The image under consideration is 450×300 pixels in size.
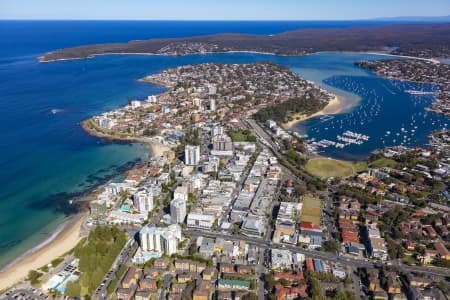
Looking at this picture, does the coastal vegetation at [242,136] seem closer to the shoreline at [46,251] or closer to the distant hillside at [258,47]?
the shoreline at [46,251]

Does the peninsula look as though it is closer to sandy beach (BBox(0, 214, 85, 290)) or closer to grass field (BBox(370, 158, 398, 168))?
grass field (BBox(370, 158, 398, 168))

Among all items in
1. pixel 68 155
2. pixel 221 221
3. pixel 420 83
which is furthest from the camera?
pixel 420 83

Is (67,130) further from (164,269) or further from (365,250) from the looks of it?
(365,250)

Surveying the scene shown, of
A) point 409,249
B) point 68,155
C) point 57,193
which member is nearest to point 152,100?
point 68,155

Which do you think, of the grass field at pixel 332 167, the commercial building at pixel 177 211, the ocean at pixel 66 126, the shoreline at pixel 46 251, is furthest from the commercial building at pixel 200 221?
the grass field at pixel 332 167

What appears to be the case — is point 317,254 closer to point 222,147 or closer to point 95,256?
point 95,256

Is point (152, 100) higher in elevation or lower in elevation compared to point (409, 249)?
higher
